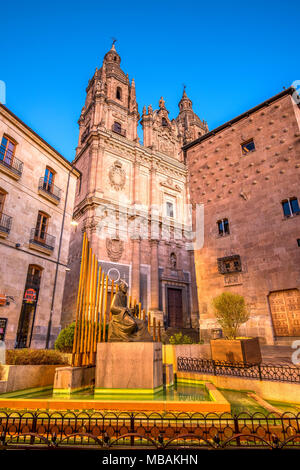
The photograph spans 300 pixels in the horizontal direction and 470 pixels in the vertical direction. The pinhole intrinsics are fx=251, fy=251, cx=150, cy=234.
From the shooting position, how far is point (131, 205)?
87.5ft

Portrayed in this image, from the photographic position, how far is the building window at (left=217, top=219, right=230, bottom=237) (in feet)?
58.1

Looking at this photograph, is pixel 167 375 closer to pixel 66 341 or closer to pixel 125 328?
pixel 125 328

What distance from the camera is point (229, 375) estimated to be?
794cm

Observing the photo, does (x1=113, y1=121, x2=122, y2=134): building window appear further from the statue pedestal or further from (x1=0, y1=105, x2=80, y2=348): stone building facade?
the statue pedestal

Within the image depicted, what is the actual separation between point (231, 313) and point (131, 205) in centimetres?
1795

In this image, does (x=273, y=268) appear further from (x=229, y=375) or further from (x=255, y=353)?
(x=229, y=375)

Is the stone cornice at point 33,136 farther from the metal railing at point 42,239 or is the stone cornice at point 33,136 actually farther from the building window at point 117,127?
the building window at point 117,127

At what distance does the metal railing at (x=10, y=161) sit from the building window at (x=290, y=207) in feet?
54.2

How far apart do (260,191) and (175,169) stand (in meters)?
17.8

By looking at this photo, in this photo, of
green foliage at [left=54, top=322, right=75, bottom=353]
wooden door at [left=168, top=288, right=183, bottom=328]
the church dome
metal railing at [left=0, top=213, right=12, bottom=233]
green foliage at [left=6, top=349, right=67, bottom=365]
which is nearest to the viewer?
green foliage at [left=6, top=349, right=67, bottom=365]

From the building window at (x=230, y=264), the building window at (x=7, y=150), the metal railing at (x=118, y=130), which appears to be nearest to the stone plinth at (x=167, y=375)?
the building window at (x=230, y=264)

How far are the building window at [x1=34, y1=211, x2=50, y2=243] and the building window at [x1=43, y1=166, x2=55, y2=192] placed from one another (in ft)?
6.79

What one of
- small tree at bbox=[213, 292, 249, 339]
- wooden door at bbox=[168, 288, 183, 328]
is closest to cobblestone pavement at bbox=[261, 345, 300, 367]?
small tree at bbox=[213, 292, 249, 339]

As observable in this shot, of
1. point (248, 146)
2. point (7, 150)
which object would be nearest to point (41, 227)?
point (7, 150)
